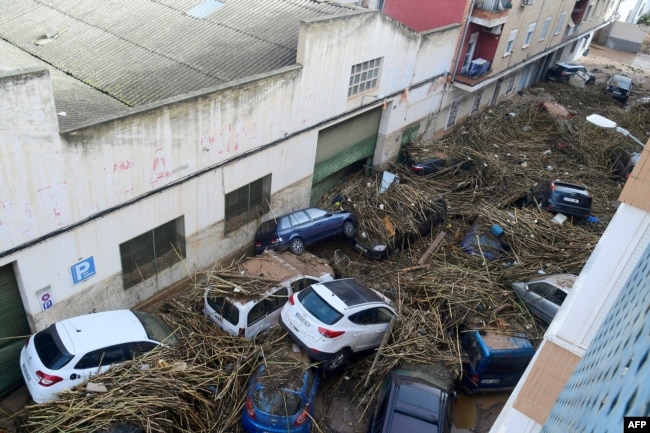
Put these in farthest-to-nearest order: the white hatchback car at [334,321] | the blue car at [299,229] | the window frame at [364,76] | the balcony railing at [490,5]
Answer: the balcony railing at [490,5] → the window frame at [364,76] → the blue car at [299,229] → the white hatchback car at [334,321]

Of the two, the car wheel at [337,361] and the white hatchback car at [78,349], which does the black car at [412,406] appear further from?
the white hatchback car at [78,349]

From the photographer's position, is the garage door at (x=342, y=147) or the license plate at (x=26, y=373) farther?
the garage door at (x=342, y=147)

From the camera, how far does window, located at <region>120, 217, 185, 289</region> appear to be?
1188 centimetres

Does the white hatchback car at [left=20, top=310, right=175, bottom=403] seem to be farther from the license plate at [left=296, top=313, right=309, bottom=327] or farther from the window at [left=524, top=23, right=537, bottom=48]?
the window at [left=524, top=23, right=537, bottom=48]

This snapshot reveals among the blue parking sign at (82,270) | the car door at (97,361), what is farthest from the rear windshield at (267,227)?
the car door at (97,361)

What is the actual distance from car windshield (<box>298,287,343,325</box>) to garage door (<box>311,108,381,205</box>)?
667cm

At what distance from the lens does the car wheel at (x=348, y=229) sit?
16.2 m

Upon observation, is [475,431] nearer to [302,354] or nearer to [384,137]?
[302,354]

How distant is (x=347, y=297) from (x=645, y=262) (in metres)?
8.92

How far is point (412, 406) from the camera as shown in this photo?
30.3 feet

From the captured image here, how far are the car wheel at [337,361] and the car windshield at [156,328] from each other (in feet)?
10.6

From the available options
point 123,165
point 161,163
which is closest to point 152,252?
point 161,163

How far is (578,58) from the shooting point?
4078 centimetres

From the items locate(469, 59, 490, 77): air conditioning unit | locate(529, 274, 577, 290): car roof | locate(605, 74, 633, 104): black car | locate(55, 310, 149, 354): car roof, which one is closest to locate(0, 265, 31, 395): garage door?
locate(55, 310, 149, 354): car roof
